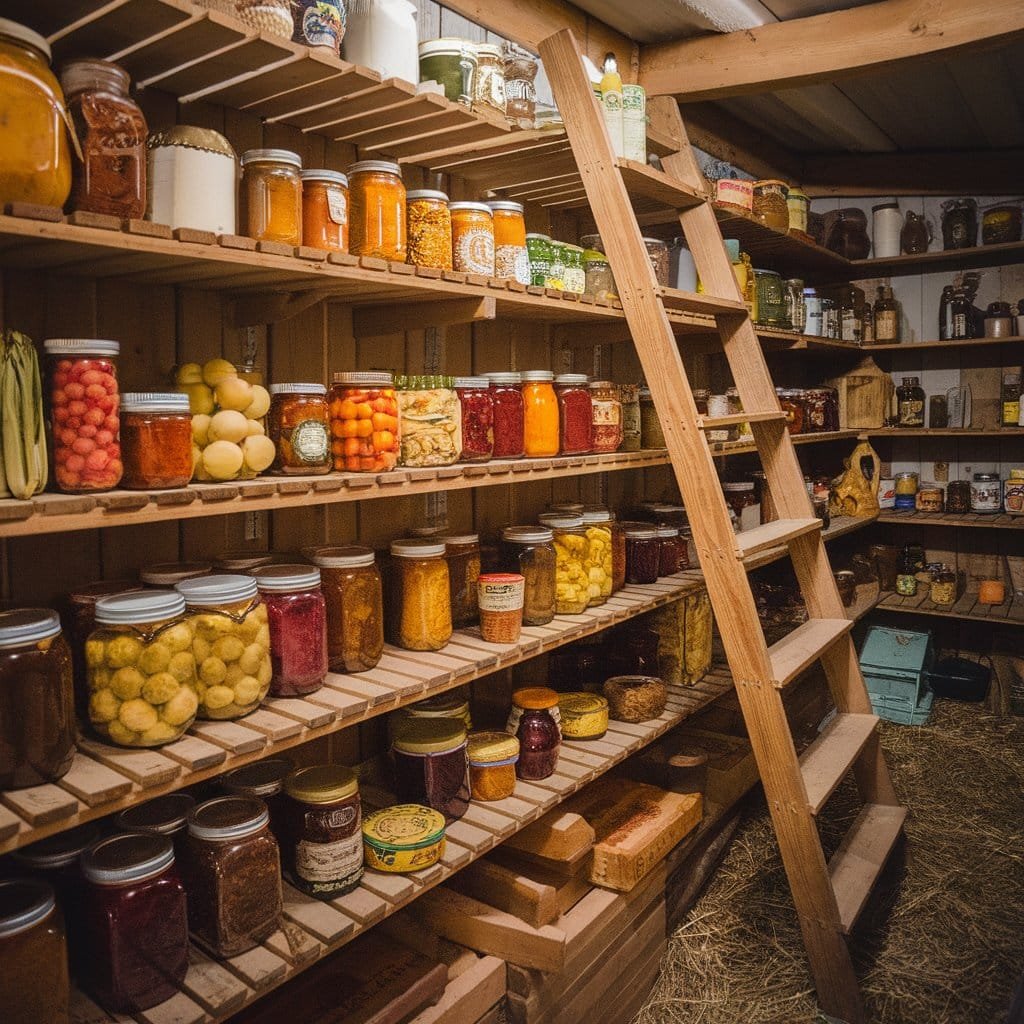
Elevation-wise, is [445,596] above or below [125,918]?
above

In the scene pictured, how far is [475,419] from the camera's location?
2.02 m

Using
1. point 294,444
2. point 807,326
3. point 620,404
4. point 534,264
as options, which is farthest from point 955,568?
point 294,444

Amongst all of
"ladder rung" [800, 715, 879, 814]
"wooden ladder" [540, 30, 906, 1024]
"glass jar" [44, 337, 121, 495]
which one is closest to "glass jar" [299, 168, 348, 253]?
"glass jar" [44, 337, 121, 495]

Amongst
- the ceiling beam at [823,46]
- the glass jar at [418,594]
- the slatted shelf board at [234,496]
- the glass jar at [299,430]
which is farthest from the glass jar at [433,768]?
the ceiling beam at [823,46]

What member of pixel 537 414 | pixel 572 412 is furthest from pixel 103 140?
pixel 572 412

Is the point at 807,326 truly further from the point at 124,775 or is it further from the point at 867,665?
the point at 124,775

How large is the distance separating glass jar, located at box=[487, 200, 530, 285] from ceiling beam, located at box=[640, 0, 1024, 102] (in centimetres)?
135

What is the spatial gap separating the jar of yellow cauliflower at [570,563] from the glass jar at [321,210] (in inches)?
41.3

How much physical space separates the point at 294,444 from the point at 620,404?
1.14 meters

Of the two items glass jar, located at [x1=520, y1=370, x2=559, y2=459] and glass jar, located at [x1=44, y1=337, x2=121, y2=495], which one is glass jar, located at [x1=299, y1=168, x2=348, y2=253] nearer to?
glass jar, located at [x1=44, y1=337, x2=121, y2=495]

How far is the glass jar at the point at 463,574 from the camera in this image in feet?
7.16

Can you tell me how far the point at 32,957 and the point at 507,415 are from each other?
4.50 ft

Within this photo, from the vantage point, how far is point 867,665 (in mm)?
4309

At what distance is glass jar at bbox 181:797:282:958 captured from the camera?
1.49 meters
